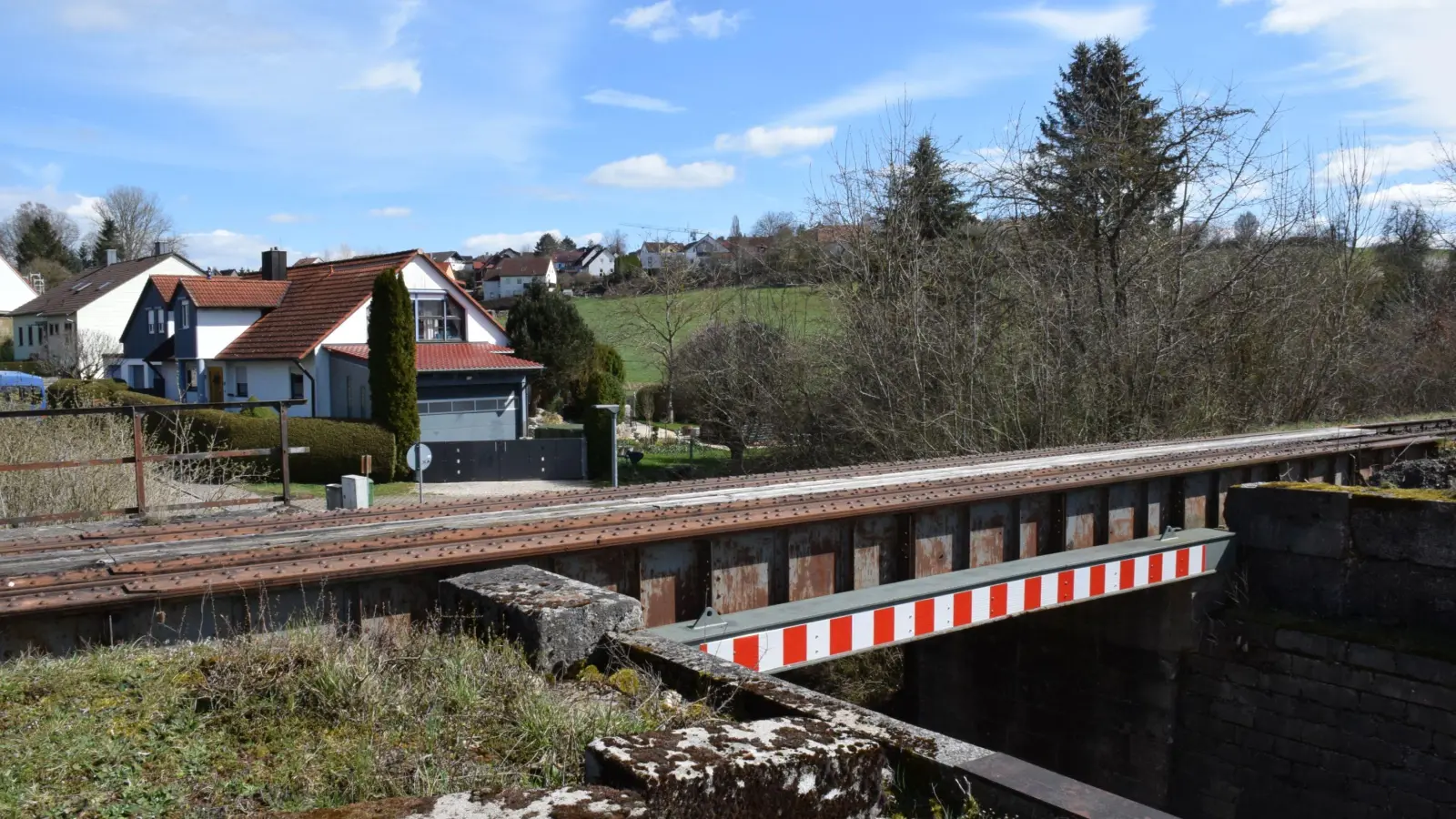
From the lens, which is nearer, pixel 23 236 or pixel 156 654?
pixel 156 654

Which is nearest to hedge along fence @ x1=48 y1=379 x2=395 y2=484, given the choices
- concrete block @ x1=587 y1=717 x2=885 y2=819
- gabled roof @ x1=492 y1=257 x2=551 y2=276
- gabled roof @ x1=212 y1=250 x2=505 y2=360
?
gabled roof @ x1=212 y1=250 x2=505 y2=360

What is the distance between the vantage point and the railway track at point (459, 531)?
16.4ft

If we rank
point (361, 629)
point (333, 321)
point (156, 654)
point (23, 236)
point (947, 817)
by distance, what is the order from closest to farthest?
point (947, 817) < point (156, 654) < point (361, 629) < point (333, 321) < point (23, 236)

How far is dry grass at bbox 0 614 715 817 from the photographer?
3.20 metres

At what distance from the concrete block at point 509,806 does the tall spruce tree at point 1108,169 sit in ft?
62.8

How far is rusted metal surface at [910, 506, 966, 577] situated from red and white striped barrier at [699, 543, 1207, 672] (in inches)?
14.9

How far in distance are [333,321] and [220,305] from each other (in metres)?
6.55

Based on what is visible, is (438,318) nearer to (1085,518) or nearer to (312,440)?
(312,440)

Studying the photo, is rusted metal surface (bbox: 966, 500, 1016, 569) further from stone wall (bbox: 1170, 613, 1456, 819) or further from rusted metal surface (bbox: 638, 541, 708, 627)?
stone wall (bbox: 1170, 613, 1456, 819)

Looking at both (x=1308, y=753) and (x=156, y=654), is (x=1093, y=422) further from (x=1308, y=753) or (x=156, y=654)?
(x=156, y=654)

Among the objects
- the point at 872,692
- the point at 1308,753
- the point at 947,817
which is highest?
the point at 947,817

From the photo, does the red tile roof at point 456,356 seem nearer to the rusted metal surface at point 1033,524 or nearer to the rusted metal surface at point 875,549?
the rusted metal surface at point 1033,524

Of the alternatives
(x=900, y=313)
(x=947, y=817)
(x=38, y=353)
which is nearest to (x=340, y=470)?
(x=900, y=313)

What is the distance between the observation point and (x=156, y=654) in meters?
4.47
